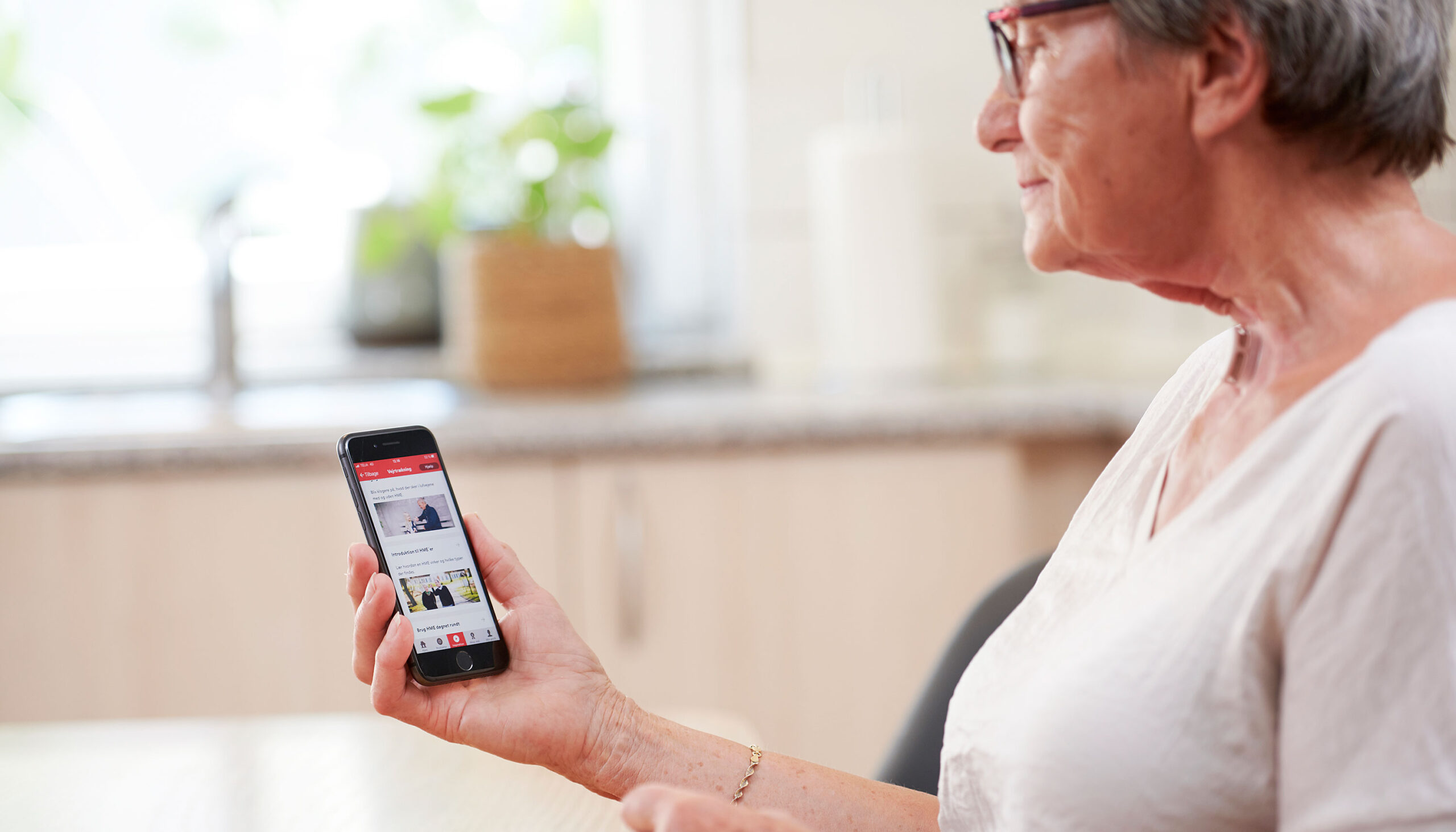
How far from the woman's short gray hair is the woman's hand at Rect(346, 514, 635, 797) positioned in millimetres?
514

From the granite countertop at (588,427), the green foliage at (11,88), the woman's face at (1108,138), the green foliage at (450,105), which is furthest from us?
the green foliage at (11,88)

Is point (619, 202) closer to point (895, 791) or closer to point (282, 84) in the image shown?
point (282, 84)

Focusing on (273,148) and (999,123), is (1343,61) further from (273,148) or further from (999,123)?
(273,148)

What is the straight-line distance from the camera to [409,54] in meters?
2.49

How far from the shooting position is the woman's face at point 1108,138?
0.66 meters

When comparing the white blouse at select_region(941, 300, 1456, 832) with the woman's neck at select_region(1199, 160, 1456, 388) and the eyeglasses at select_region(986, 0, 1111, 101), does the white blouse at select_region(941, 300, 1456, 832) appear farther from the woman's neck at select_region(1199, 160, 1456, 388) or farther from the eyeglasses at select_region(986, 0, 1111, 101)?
the eyeglasses at select_region(986, 0, 1111, 101)

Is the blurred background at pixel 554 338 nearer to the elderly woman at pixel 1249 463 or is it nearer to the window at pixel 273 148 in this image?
the window at pixel 273 148

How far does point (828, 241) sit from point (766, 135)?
253 mm

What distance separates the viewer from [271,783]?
0.94 meters

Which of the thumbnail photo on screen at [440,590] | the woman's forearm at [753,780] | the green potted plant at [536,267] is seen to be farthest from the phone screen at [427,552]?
the green potted plant at [536,267]

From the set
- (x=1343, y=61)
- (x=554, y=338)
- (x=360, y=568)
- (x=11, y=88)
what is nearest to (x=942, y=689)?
(x=360, y=568)

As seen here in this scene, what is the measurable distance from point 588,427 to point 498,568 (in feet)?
2.80

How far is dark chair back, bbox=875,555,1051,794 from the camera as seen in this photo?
1.06m

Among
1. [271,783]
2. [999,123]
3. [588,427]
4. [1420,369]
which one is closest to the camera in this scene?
[1420,369]
